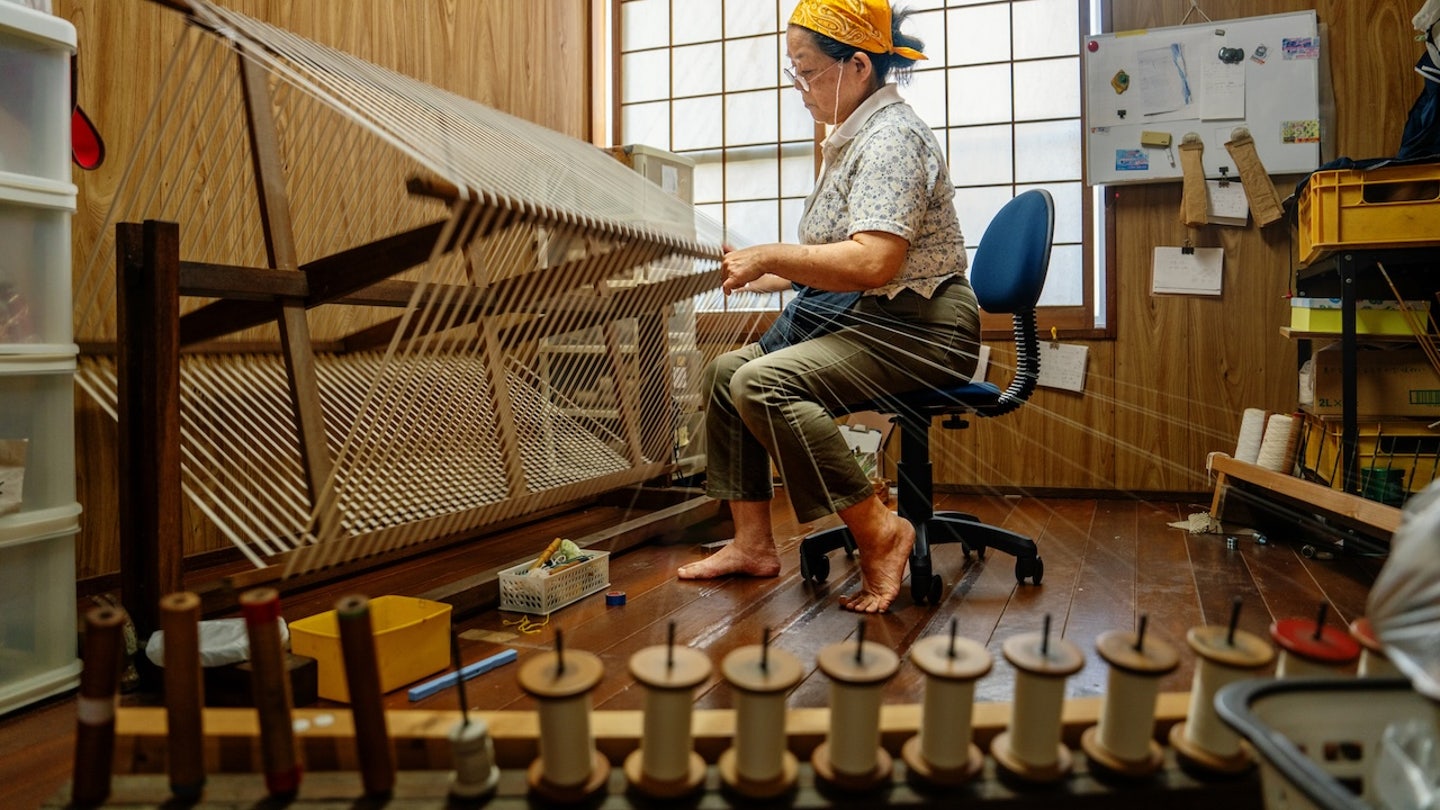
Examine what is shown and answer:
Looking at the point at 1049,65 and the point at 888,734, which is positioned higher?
the point at 1049,65

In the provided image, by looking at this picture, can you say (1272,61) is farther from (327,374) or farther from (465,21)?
(327,374)

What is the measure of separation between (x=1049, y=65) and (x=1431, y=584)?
11.6 feet

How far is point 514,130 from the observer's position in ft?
6.68

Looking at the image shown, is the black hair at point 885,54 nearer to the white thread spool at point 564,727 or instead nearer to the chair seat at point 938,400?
the chair seat at point 938,400

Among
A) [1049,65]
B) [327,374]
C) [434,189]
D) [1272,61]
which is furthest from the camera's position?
[1049,65]

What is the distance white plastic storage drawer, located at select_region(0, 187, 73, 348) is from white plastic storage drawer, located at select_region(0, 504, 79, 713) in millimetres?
306

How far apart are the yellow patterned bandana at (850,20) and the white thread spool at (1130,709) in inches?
60.9

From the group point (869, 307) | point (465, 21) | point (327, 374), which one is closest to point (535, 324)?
point (327, 374)

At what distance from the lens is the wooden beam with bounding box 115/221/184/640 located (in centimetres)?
153

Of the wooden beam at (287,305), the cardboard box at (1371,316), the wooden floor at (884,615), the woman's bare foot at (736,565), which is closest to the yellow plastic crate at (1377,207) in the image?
the cardboard box at (1371,316)

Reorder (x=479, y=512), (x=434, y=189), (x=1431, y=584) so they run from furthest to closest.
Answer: (x=479, y=512)
(x=434, y=189)
(x=1431, y=584)

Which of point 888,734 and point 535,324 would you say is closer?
point 888,734

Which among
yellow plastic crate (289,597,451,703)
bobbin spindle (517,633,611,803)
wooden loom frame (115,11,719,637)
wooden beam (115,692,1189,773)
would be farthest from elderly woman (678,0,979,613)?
bobbin spindle (517,633,611,803)

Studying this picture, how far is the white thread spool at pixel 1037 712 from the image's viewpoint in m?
0.96
